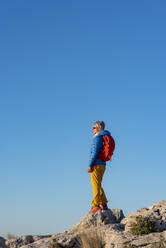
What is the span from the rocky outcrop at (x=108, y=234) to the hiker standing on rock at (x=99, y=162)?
0.50m

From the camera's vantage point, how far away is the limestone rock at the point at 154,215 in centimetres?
1375

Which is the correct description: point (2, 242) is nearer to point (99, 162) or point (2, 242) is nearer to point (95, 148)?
point (99, 162)

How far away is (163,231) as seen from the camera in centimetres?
1326

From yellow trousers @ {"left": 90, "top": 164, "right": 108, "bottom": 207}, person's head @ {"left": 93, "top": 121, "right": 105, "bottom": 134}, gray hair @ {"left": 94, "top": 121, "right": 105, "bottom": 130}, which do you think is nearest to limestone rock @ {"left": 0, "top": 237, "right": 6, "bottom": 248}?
yellow trousers @ {"left": 90, "top": 164, "right": 108, "bottom": 207}

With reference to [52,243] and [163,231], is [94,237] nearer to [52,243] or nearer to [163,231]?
[52,243]

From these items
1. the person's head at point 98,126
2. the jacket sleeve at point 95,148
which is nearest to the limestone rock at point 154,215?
the jacket sleeve at point 95,148

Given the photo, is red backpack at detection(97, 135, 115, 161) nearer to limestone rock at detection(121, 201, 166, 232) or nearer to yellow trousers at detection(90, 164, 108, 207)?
yellow trousers at detection(90, 164, 108, 207)

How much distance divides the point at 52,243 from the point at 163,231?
3.79 m

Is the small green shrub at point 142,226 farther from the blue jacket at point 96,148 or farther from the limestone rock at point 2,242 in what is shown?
the limestone rock at point 2,242

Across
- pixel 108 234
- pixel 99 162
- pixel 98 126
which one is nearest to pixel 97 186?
pixel 99 162

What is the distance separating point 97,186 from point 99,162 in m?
0.94

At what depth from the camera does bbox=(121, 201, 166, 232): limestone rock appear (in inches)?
541

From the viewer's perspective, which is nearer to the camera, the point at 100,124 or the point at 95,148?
the point at 95,148

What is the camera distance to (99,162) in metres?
15.5
